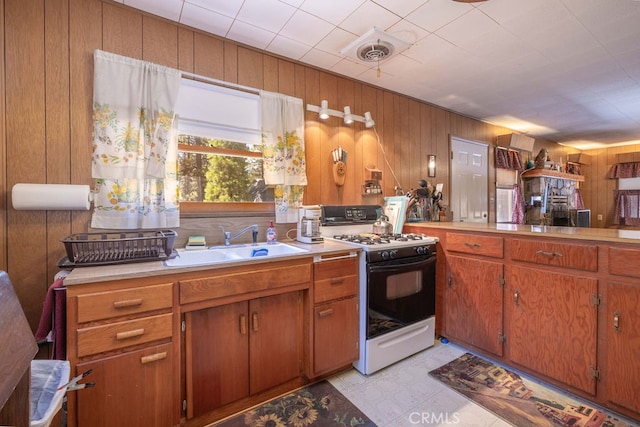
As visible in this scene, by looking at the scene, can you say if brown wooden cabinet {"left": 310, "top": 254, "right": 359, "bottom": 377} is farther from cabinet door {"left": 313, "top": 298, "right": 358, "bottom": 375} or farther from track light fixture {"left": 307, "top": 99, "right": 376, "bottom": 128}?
track light fixture {"left": 307, "top": 99, "right": 376, "bottom": 128}

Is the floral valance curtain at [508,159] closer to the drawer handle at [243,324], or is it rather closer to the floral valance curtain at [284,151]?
the floral valance curtain at [284,151]

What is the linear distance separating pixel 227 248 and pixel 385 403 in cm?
145

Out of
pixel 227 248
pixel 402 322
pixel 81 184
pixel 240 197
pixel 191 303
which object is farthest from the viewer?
pixel 240 197

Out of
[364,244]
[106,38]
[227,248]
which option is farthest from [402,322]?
[106,38]

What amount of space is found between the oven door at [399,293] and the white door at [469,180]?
1.80 meters

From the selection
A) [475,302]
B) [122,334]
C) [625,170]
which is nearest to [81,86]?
[122,334]

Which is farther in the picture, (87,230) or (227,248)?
(227,248)

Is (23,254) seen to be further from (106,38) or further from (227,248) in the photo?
(106,38)

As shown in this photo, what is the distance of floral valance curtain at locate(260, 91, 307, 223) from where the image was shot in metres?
2.41

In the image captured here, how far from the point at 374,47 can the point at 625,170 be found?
645 centimetres

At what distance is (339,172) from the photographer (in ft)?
9.27

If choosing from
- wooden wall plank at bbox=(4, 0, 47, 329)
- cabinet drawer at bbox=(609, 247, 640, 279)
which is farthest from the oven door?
wooden wall plank at bbox=(4, 0, 47, 329)

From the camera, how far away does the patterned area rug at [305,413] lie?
1656 mm

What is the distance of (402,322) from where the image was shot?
2.27m
